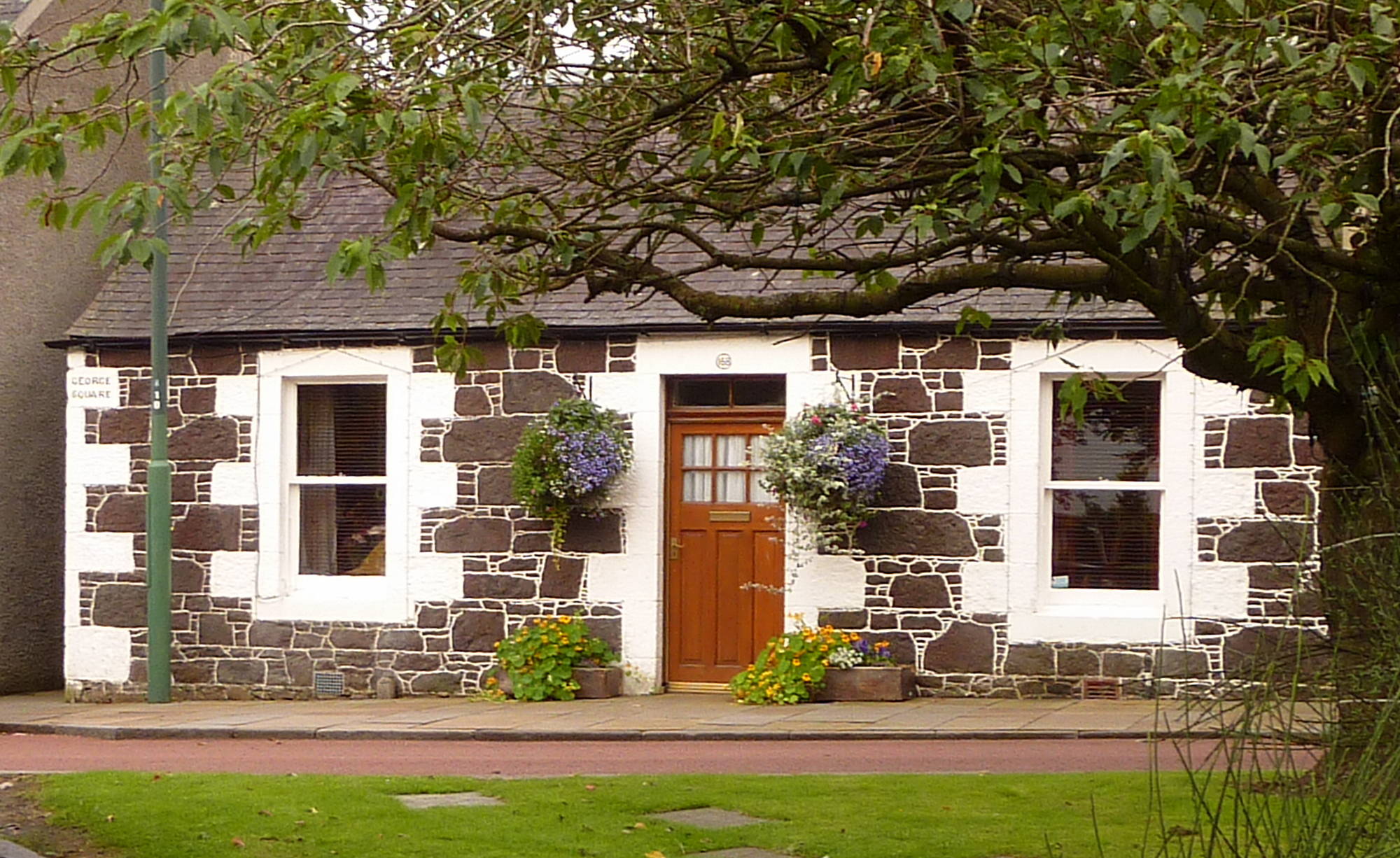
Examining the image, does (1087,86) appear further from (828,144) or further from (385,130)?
(385,130)

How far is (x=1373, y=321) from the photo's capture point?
7703 mm

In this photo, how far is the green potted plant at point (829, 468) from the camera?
1450 centimetres

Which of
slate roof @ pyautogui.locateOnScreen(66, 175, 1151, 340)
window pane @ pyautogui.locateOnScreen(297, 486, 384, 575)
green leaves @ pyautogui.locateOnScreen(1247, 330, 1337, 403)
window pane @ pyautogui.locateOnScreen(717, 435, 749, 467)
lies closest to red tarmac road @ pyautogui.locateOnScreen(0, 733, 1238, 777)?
window pane @ pyautogui.locateOnScreen(297, 486, 384, 575)

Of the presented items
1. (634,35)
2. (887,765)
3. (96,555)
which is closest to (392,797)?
(887,765)

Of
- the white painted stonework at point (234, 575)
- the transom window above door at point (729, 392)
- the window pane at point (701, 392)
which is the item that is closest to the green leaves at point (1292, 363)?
the transom window above door at point (729, 392)

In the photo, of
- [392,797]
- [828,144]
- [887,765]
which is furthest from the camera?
[887,765]

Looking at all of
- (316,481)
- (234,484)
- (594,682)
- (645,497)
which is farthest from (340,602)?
(645,497)

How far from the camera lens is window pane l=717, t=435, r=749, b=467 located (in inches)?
619

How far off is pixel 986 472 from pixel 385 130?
944 cm

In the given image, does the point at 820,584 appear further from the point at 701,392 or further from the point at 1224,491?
the point at 1224,491

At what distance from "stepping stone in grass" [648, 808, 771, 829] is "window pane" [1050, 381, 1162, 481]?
21.6ft

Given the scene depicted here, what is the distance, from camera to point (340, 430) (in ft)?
54.2

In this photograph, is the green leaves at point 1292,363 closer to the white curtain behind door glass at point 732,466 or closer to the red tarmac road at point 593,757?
the red tarmac road at point 593,757

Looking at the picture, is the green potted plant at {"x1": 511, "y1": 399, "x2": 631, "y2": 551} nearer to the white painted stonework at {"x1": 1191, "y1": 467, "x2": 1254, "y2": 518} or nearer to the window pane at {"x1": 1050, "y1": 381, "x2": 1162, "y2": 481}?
the window pane at {"x1": 1050, "y1": 381, "x2": 1162, "y2": 481}
